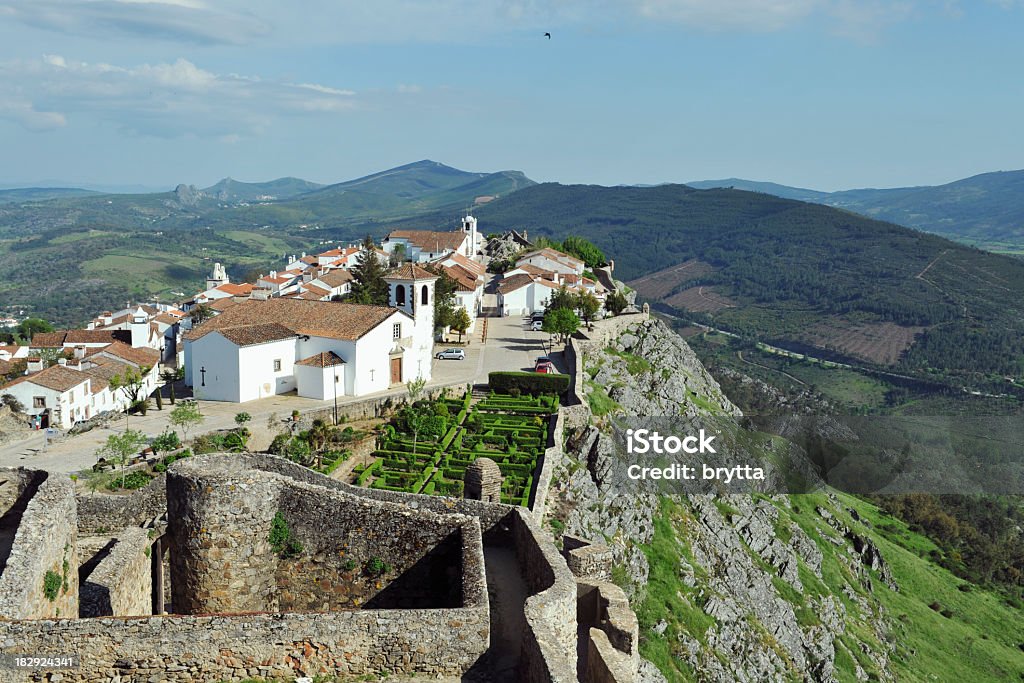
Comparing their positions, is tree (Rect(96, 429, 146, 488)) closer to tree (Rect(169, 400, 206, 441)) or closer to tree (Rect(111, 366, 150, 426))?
tree (Rect(169, 400, 206, 441))

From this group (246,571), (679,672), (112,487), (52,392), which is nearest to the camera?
(246,571)

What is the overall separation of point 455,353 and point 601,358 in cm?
1000

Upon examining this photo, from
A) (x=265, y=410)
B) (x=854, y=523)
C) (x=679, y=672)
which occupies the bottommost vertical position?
(x=854, y=523)

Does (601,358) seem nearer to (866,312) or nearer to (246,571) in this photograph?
(246,571)

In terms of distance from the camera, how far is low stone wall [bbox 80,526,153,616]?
11602 millimetres

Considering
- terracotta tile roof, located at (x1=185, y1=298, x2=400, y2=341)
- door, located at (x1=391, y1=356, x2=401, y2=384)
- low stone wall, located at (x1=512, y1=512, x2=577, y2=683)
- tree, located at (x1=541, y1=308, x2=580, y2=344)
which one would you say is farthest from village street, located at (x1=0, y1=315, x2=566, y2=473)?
low stone wall, located at (x1=512, y1=512, x2=577, y2=683)

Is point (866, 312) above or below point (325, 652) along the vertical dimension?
below

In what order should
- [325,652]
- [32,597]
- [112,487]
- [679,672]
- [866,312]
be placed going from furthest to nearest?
[866,312], [679,672], [112,487], [32,597], [325,652]

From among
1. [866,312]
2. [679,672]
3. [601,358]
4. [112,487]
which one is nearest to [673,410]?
[601,358]

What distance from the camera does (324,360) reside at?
139 ft

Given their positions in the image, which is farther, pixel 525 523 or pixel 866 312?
pixel 866 312

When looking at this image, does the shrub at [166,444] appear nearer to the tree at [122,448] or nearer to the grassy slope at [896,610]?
the tree at [122,448]

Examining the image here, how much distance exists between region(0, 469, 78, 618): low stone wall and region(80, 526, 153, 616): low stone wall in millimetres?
311

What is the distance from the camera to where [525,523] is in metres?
13.3
